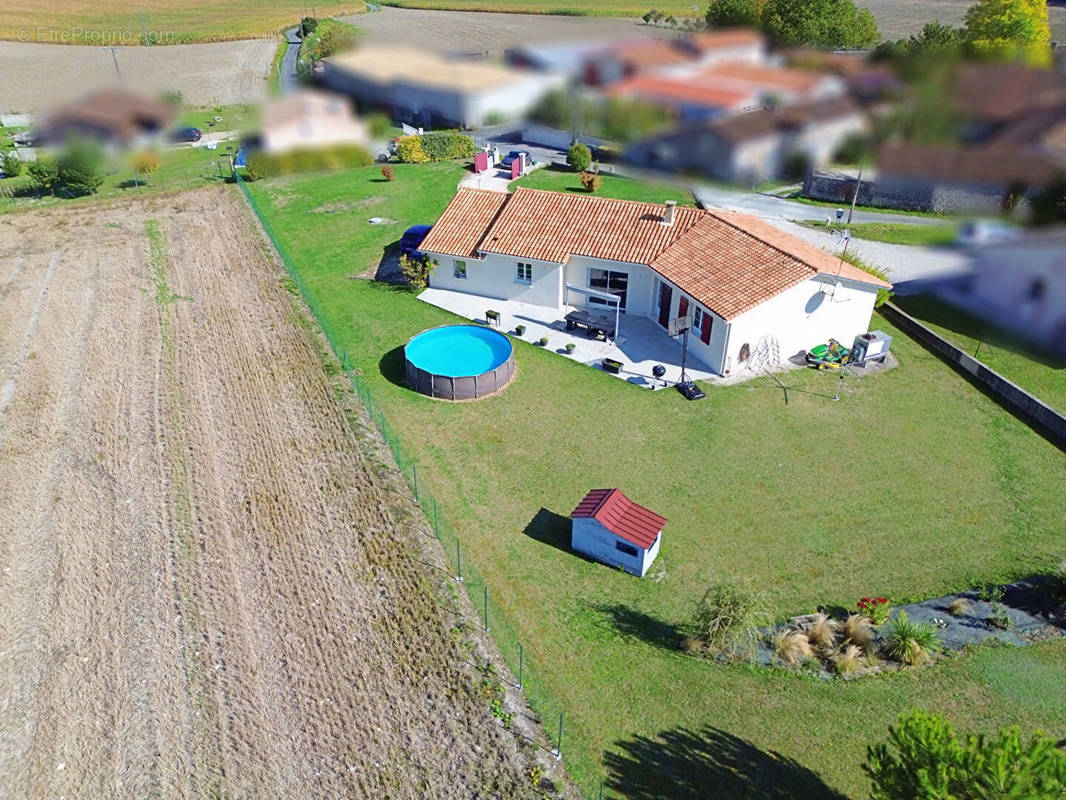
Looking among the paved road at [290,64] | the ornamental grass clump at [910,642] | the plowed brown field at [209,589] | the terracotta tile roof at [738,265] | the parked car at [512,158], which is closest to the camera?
the paved road at [290,64]

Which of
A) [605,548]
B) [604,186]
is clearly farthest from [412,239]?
[605,548]

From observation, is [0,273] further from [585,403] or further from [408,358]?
[585,403]

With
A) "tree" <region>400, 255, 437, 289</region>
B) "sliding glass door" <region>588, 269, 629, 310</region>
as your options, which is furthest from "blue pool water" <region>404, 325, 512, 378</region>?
"sliding glass door" <region>588, 269, 629, 310</region>

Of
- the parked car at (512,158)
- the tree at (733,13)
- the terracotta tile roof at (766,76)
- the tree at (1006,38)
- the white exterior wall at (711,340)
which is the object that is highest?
the tree at (733,13)

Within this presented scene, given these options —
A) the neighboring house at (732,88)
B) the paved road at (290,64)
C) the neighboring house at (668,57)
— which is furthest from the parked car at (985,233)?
the paved road at (290,64)

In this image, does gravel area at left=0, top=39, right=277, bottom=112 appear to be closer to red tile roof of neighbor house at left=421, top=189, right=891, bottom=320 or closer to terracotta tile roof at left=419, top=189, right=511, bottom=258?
red tile roof of neighbor house at left=421, top=189, right=891, bottom=320

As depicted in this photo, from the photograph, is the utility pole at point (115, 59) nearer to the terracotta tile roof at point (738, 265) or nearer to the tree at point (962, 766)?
the tree at point (962, 766)

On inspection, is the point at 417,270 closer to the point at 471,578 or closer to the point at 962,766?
the point at 471,578
